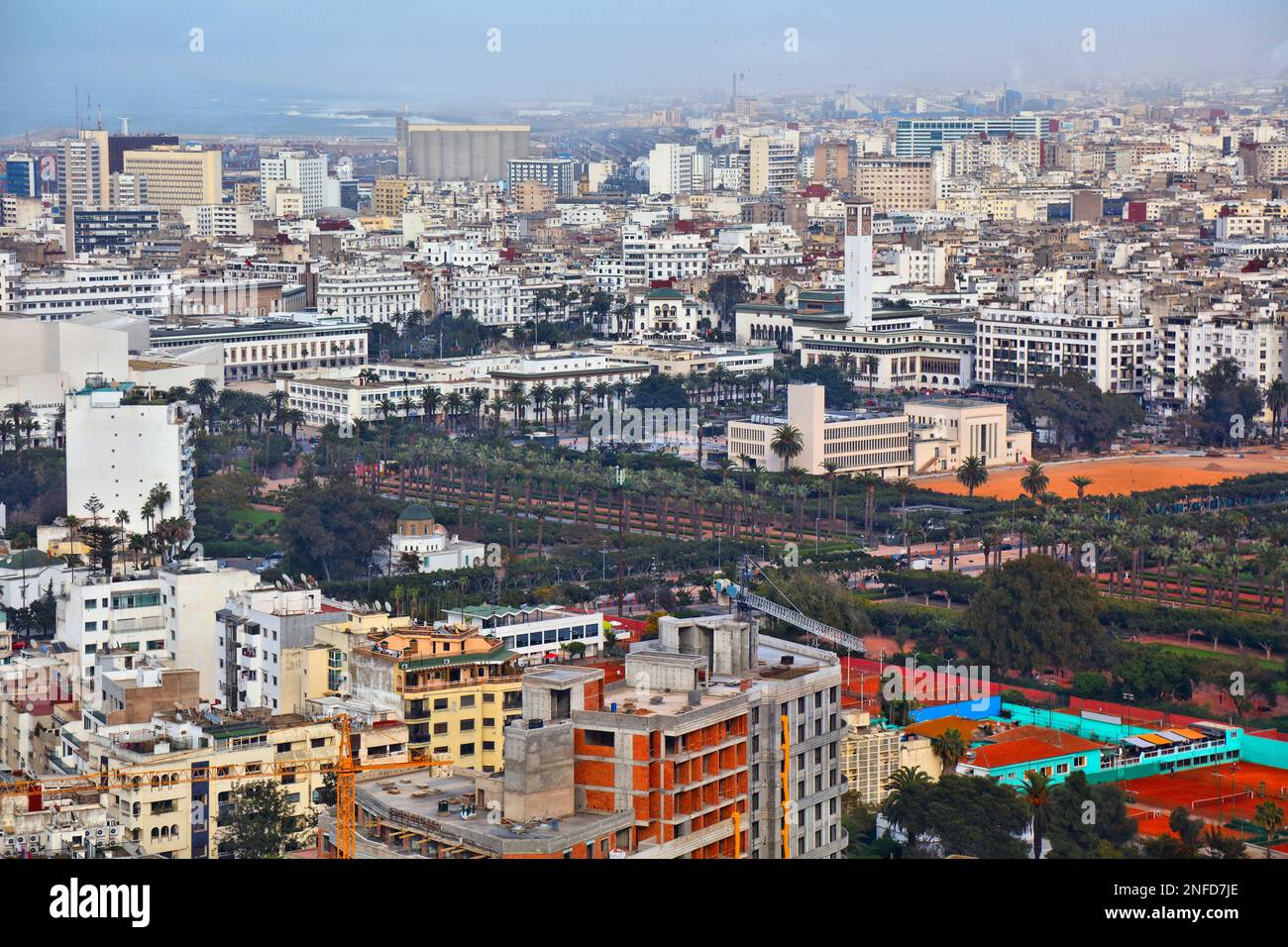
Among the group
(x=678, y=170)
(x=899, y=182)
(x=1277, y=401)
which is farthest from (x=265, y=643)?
(x=678, y=170)

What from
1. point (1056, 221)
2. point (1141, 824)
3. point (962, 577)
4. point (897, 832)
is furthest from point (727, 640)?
point (1056, 221)

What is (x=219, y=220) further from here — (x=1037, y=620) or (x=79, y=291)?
(x=1037, y=620)

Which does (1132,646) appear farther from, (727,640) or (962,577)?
(727,640)

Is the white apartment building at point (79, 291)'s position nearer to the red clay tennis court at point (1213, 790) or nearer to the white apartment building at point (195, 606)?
the white apartment building at point (195, 606)

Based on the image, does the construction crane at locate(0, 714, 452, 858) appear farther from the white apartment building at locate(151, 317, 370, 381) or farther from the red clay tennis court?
the white apartment building at locate(151, 317, 370, 381)

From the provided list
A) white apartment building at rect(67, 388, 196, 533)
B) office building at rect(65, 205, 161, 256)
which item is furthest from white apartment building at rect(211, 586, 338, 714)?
office building at rect(65, 205, 161, 256)

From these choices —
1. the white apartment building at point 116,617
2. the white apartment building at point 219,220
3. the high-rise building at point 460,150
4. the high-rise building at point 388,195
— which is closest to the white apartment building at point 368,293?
the white apartment building at point 219,220
